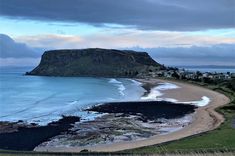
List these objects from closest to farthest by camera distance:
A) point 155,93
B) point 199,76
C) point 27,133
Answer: point 27,133 < point 155,93 < point 199,76

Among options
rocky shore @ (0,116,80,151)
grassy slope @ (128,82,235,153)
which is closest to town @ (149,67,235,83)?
rocky shore @ (0,116,80,151)

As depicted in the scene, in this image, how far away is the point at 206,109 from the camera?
50.7m

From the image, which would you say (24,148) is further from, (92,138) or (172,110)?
(172,110)

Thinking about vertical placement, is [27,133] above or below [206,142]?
below

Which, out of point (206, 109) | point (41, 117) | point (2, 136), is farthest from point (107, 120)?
point (206, 109)

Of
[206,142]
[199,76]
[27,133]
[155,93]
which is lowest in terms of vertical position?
[155,93]

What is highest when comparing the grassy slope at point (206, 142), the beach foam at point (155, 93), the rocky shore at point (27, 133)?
the grassy slope at point (206, 142)

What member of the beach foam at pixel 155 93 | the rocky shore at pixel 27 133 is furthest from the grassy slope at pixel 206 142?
the beach foam at pixel 155 93

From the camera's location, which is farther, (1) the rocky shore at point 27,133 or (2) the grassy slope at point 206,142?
(1) the rocky shore at point 27,133

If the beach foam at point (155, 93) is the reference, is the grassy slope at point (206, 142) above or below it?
above

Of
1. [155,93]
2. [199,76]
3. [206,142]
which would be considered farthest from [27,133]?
[199,76]

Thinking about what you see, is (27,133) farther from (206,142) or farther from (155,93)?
(155,93)

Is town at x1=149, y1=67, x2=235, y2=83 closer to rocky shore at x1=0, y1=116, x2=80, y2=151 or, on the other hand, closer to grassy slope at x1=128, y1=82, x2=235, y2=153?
rocky shore at x1=0, y1=116, x2=80, y2=151

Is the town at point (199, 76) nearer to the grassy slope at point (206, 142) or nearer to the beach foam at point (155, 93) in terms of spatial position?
the beach foam at point (155, 93)
